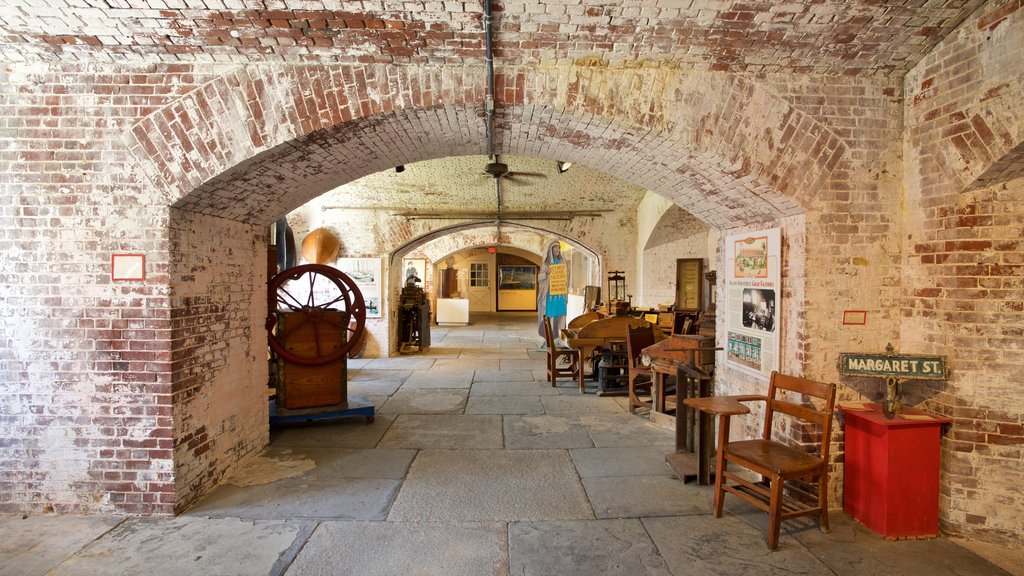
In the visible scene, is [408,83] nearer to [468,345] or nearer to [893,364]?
[893,364]

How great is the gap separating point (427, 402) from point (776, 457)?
15.0 feet

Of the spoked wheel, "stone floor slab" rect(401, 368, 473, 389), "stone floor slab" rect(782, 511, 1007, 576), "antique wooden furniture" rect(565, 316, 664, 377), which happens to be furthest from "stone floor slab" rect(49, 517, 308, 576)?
"antique wooden furniture" rect(565, 316, 664, 377)

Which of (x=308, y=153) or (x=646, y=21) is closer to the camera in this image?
(x=646, y=21)

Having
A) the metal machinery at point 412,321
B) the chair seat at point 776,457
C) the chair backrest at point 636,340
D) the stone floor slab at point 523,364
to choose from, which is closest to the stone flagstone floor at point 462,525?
the chair seat at point 776,457

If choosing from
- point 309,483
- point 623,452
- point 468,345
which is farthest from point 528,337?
point 309,483

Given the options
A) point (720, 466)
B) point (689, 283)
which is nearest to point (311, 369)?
point (720, 466)

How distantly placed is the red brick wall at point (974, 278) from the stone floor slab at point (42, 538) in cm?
578

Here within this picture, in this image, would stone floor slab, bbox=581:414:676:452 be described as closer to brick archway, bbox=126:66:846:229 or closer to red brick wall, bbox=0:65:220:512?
brick archway, bbox=126:66:846:229

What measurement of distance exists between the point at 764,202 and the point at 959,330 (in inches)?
60.1

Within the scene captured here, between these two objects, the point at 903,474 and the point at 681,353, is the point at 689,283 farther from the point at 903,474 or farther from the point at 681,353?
the point at 903,474

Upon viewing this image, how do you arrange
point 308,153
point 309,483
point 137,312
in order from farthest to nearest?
point 309,483, point 308,153, point 137,312

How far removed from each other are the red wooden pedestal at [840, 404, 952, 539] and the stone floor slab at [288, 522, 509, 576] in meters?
2.53

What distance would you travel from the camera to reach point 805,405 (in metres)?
3.63

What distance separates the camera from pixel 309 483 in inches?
162
